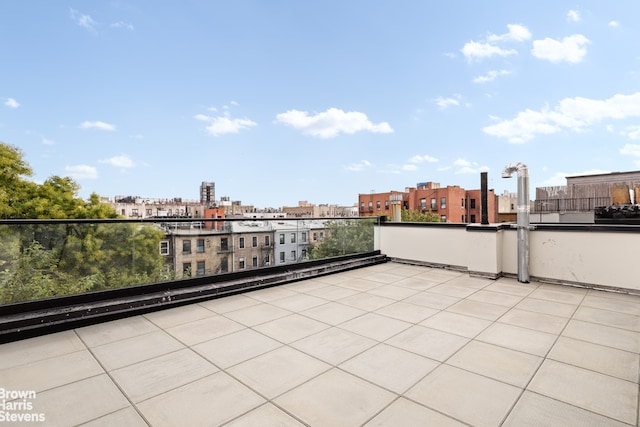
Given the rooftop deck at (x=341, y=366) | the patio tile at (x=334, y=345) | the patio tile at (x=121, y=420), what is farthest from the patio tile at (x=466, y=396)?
the patio tile at (x=121, y=420)

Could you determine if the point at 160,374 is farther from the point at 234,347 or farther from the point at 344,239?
the point at 344,239

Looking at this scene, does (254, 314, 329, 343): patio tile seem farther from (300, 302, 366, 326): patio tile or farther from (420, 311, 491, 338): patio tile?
(420, 311, 491, 338): patio tile

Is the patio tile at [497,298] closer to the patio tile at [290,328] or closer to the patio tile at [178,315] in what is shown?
the patio tile at [290,328]

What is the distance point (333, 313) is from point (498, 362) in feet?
5.55

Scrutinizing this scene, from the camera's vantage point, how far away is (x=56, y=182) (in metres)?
21.6

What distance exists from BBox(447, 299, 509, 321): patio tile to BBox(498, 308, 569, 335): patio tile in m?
0.09

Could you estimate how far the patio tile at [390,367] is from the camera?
6.64ft

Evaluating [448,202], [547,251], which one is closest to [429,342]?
[547,251]

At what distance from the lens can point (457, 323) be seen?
313cm

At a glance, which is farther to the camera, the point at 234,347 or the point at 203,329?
the point at 203,329

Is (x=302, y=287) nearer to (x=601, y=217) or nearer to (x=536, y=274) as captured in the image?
(x=536, y=274)

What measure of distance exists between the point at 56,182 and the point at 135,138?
38.1 meters

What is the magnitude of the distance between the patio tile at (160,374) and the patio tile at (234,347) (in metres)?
0.09

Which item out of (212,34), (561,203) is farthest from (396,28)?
(561,203)
